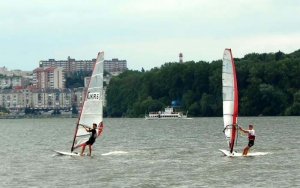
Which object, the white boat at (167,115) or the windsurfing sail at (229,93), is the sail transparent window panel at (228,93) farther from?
the white boat at (167,115)

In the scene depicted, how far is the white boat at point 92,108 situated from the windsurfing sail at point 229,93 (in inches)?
239

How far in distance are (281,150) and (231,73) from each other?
308 inches

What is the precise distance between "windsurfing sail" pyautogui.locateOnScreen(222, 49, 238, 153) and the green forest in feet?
297

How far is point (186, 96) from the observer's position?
150000 mm

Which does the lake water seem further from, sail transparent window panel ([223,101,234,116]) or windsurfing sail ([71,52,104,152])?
sail transparent window panel ([223,101,234,116])

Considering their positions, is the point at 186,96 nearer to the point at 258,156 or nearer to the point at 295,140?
the point at 295,140

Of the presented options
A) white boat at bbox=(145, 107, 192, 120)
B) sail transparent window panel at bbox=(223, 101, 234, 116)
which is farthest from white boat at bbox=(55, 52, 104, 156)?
white boat at bbox=(145, 107, 192, 120)

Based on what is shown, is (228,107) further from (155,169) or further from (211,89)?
(211,89)

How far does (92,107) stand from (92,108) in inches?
2.2

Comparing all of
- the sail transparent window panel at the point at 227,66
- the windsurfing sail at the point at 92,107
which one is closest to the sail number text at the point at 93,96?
the windsurfing sail at the point at 92,107

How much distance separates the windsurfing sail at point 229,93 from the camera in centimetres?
3947

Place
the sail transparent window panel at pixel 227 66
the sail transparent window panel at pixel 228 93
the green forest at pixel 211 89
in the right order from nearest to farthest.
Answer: the sail transparent window panel at pixel 227 66 → the sail transparent window panel at pixel 228 93 → the green forest at pixel 211 89

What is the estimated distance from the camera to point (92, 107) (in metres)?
42.7

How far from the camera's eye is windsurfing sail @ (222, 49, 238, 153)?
1554 inches
